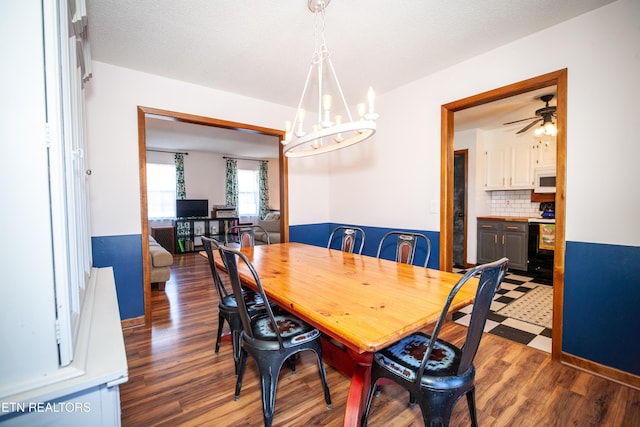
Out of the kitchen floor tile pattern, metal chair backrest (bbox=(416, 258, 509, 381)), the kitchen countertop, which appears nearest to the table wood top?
metal chair backrest (bbox=(416, 258, 509, 381))

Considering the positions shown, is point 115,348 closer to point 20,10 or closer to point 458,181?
point 20,10

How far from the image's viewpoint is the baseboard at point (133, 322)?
274cm

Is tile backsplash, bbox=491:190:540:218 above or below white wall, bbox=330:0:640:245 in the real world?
below

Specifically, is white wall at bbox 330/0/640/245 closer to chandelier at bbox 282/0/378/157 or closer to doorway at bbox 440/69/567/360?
doorway at bbox 440/69/567/360

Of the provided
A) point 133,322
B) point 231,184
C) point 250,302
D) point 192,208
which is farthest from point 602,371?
point 231,184

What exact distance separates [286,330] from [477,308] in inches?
38.3

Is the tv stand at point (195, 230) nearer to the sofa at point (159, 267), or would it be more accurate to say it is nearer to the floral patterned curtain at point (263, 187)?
the floral patterned curtain at point (263, 187)

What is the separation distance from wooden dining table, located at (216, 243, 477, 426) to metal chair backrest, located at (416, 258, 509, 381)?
0.33 ft

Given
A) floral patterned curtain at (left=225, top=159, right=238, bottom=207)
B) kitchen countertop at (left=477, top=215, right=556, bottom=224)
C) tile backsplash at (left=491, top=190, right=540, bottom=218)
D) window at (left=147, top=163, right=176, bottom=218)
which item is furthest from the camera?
floral patterned curtain at (left=225, top=159, right=238, bottom=207)

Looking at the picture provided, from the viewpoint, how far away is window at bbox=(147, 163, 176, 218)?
23.1ft

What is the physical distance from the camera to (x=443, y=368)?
47.7 inches

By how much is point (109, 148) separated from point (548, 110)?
15.5 ft

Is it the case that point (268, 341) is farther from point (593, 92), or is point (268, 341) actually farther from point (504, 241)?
point (504, 241)

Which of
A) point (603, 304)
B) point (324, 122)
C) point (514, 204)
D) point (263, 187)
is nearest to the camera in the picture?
point (324, 122)
